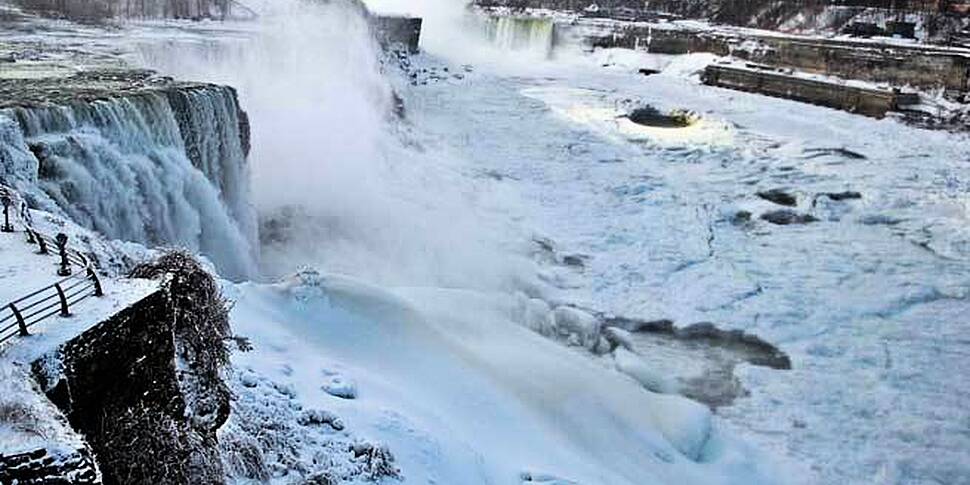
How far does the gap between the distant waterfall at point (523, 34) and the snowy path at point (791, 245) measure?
497 inches

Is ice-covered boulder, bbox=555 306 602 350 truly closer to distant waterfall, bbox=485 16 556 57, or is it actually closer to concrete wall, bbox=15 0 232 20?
concrete wall, bbox=15 0 232 20

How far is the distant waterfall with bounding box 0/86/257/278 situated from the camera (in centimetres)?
936

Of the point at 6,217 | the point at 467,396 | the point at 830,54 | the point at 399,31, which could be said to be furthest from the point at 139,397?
the point at 399,31

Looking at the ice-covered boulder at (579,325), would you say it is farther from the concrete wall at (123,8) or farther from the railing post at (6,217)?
the concrete wall at (123,8)

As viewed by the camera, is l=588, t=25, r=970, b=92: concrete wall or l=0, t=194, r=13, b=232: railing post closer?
l=0, t=194, r=13, b=232: railing post

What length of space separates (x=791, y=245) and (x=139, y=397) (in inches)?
503

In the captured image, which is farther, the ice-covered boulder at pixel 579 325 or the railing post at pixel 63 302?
the ice-covered boulder at pixel 579 325

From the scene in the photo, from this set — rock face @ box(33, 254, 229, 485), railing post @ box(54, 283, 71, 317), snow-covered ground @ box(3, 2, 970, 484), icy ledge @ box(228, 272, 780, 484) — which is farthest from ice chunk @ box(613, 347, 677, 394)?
railing post @ box(54, 283, 71, 317)

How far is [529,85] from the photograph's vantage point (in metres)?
32.4

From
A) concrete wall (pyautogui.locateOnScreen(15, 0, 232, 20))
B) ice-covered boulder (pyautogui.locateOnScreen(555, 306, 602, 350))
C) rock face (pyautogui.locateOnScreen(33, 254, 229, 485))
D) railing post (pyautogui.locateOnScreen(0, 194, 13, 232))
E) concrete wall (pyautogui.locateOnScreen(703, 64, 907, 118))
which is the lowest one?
ice-covered boulder (pyautogui.locateOnScreen(555, 306, 602, 350))

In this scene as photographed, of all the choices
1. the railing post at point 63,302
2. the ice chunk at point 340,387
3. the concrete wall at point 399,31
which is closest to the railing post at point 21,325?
the railing post at point 63,302

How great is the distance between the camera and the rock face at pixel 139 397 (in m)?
4.48

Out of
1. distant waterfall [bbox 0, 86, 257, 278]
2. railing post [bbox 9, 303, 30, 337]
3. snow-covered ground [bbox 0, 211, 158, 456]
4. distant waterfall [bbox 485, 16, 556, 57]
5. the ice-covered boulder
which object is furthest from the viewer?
distant waterfall [bbox 485, 16, 556, 57]

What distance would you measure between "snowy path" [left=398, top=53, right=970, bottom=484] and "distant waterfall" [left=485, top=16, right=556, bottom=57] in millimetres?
12613
